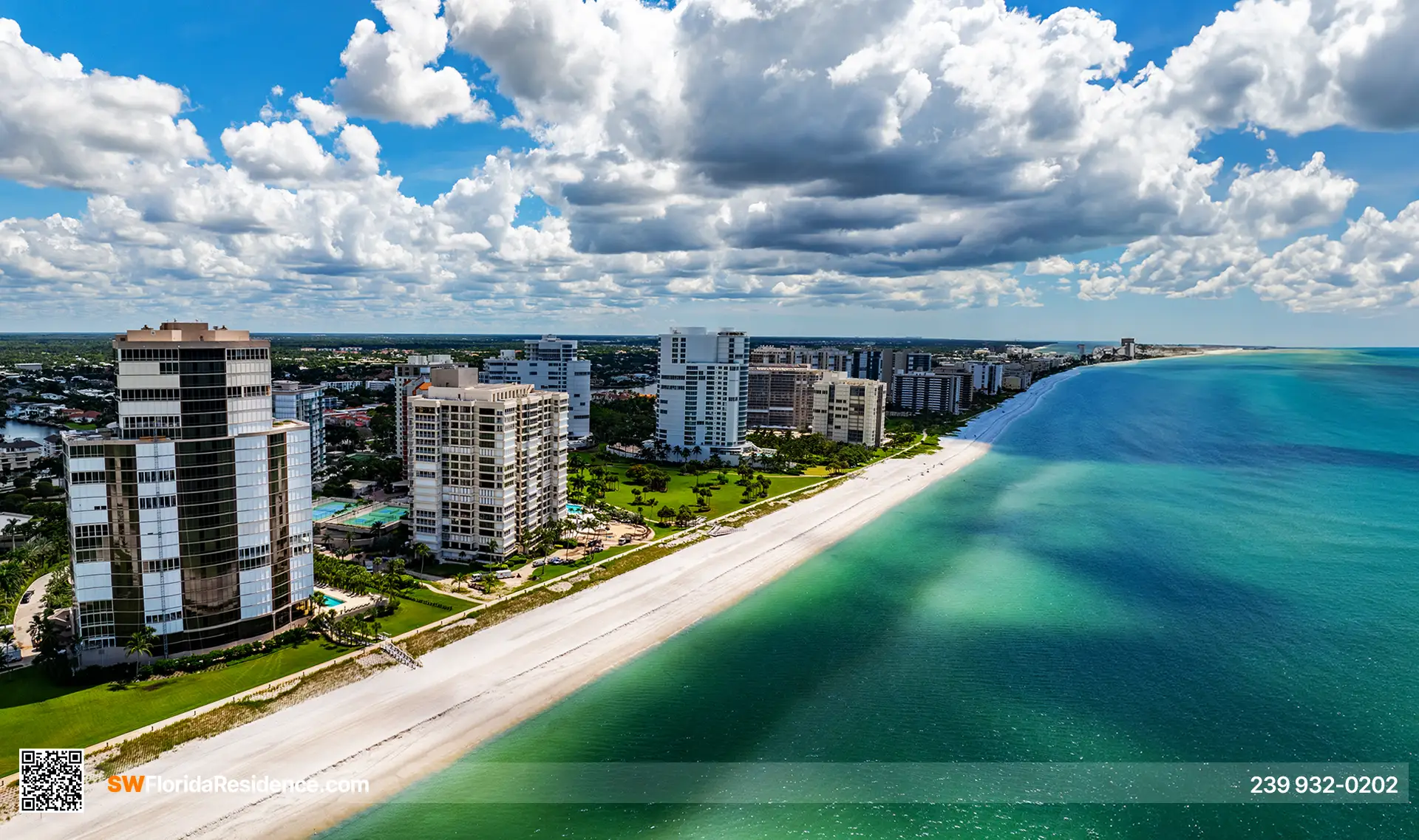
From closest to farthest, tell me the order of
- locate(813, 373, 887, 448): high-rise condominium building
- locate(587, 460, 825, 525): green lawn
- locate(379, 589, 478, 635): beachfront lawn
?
locate(379, 589, 478, 635): beachfront lawn
locate(587, 460, 825, 525): green lawn
locate(813, 373, 887, 448): high-rise condominium building

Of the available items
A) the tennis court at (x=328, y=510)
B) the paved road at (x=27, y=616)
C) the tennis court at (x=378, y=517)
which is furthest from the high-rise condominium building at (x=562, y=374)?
the paved road at (x=27, y=616)

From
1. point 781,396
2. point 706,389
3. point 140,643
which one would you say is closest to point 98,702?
point 140,643

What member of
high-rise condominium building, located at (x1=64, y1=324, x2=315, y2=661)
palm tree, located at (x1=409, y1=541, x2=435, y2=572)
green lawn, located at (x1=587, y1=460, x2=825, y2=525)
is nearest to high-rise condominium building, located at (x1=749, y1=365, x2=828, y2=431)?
green lawn, located at (x1=587, y1=460, x2=825, y2=525)

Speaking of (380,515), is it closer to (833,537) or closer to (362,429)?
(833,537)

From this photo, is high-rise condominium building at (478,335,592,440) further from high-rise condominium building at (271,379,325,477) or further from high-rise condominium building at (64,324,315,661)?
high-rise condominium building at (64,324,315,661)

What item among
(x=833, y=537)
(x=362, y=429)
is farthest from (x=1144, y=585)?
(x=362, y=429)

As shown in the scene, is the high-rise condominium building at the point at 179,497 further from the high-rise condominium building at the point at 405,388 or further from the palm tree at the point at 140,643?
the high-rise condominium building at the point at 405,388
